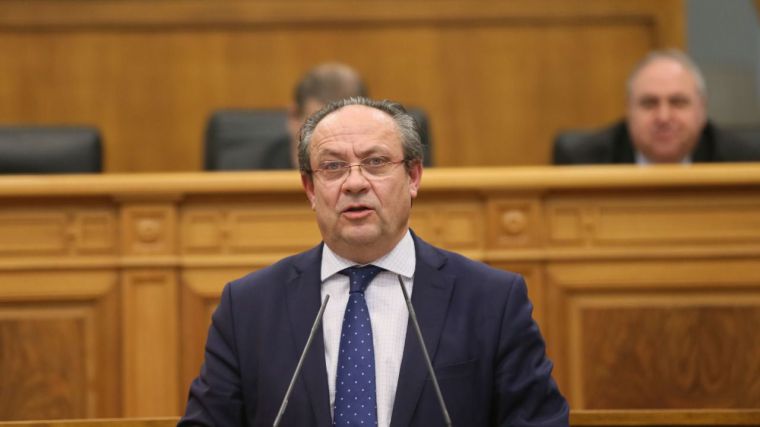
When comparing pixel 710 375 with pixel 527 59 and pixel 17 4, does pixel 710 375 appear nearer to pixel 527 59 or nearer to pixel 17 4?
pixel 527 59

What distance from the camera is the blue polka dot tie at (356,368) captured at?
1.67 metres

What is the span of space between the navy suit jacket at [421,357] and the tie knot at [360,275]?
0.18 feet

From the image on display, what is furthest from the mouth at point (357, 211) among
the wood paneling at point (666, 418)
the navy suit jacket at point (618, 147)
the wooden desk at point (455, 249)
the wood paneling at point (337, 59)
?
the wood paneling at point (337, 59)

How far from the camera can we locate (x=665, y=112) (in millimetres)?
3191

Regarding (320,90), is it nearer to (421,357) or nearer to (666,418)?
(666,418)

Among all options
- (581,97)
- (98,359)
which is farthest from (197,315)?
(581,97)

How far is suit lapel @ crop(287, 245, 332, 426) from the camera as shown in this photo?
1674 millimetres

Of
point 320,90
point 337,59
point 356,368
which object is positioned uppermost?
point 337,59

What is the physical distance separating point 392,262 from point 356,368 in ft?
0.57

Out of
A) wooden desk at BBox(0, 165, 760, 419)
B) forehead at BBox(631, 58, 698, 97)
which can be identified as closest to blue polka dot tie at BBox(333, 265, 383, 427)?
wooden desk at BBox(0, 165, 760, 419)

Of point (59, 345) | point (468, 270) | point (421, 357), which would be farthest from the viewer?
point (59, 345)

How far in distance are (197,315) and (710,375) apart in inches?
44.9

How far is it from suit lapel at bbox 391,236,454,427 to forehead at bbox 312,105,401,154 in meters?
0.18

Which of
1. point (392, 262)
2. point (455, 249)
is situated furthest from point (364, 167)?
point (455, 249)
